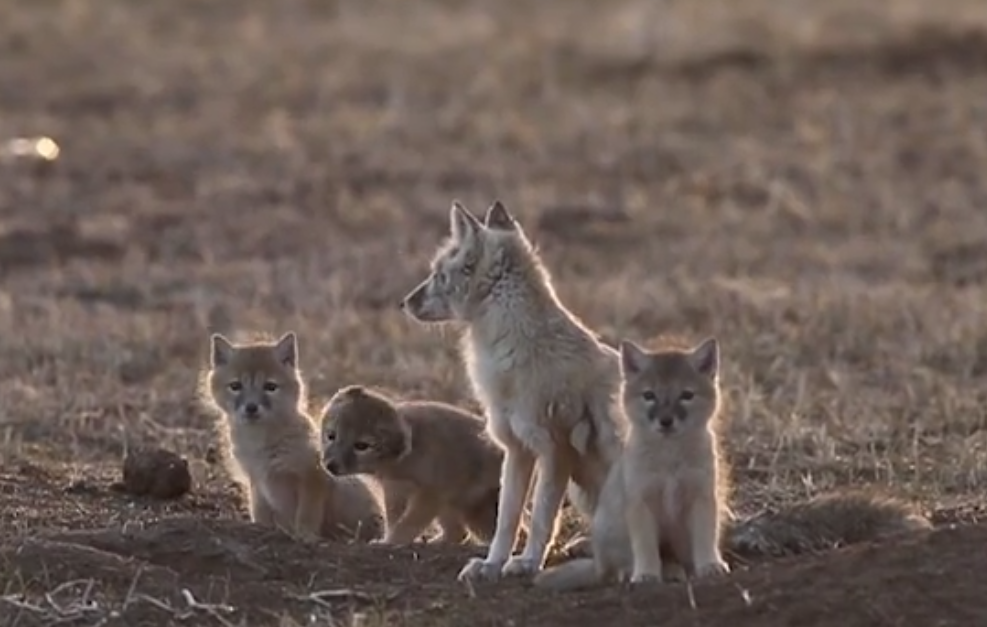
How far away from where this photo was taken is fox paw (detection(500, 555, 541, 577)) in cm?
881

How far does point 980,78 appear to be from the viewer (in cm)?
2664

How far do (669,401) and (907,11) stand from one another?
23.6 meters

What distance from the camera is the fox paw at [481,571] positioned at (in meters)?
8.74

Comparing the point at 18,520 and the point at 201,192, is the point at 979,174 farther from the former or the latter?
the point at 18,520

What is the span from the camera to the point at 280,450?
10.2 metres

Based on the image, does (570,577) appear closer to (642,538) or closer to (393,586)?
(642,538)

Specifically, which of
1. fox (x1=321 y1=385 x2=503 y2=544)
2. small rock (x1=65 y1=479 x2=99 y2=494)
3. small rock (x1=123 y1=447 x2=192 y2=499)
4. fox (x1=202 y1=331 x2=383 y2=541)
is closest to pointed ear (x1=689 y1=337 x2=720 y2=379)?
fox (x1=321 y1=385 x2=503 y2=544)

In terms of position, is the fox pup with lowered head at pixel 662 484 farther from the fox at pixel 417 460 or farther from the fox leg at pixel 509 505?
the fox at pixel 417 460

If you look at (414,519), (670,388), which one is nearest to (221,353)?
(414,519)

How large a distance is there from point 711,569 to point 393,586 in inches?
41.9

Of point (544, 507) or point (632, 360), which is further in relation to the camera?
point (544, 507)

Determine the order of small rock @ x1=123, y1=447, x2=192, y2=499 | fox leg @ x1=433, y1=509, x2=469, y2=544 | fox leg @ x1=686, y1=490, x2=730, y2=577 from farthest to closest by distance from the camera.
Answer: small rock @ x1=123, y1=447, x2=192, y2=499
fox leg @ x1=433, y1=509, x2=469, y2=544
fox leg @ x1=686, y1=490, x2=730, y2=577

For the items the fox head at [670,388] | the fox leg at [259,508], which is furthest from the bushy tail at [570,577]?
the fox leg at [259,508]

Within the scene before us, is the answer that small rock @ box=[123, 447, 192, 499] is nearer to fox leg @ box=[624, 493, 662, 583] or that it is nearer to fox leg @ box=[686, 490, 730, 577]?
fox leg @ box=[624, 493, 662, 583]
